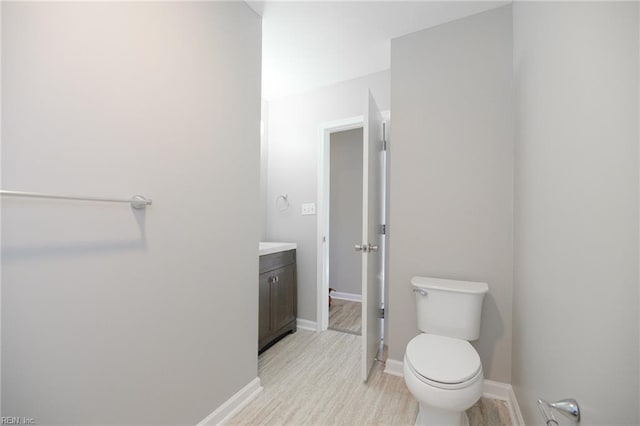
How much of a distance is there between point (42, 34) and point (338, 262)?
144 inches

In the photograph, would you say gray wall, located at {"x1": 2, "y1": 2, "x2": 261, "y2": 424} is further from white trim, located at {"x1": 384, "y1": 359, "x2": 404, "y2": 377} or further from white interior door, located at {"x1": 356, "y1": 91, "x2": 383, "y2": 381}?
white trim, located at {"x1": 384, "y1": 359, "x2": 404, "y2": 377}

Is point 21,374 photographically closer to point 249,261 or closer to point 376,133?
point 249,261

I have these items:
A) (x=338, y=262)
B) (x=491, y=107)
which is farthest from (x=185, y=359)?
(x=338, y=262)

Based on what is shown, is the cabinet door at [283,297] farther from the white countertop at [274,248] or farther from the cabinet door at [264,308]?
the white countertop at [274,248]

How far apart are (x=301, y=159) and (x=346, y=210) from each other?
1.40m

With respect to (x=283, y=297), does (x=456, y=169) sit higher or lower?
higher

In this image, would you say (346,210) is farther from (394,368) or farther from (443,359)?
(443,359)

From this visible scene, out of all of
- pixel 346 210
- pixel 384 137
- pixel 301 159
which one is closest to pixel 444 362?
pixel 384 137

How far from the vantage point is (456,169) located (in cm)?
184

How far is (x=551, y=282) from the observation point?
41.0 inches

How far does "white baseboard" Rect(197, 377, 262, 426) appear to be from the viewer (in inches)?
56.9

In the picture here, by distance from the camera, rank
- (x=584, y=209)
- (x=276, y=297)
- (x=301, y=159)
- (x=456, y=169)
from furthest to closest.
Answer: (x=301, y=159) → (x=276, y=297) → (x=456, y=169) → (x=584, y=209)

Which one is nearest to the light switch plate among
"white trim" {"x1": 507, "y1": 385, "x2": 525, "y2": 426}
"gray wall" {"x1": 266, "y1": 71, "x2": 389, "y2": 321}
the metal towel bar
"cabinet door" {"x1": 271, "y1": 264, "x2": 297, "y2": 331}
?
"gray wall" {"x1": 266, "y1": 71, "x2": 389, "y2": 321}

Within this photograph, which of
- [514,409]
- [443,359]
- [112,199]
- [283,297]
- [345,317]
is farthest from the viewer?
[345,317]
